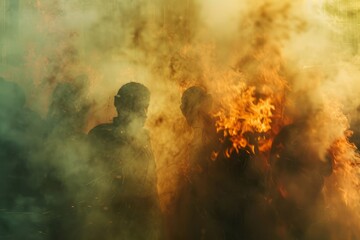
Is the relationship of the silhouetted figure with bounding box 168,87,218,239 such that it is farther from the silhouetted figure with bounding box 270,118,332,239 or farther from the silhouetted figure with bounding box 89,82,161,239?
the silhouetted figure with bounding box 270,118,332,239

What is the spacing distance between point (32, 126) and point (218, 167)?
2.61 meters

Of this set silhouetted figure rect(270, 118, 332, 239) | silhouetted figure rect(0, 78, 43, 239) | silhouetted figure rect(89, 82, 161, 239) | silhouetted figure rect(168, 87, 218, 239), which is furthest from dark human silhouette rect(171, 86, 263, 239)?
silhouetted figure rect(0, 78, 43, 239)

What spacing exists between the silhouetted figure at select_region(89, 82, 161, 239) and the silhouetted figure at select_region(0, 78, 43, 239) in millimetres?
827

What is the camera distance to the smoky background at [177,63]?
207 inches

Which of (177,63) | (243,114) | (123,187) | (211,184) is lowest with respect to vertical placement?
(211,184)

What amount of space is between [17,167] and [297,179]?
148 inches

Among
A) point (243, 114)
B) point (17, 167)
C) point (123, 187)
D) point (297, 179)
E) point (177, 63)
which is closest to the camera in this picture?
point (123, 187)

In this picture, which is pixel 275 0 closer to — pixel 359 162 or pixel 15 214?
pixel 359 162

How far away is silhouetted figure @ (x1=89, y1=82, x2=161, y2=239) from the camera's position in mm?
4320

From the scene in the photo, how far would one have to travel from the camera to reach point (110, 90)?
542 cm

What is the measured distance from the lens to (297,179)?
5.17 m

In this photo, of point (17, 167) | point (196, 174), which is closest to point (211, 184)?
point (196, 174)

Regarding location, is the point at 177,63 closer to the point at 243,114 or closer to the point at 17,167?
→ the point at 243,114

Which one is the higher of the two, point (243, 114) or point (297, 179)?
point (243, 114)
